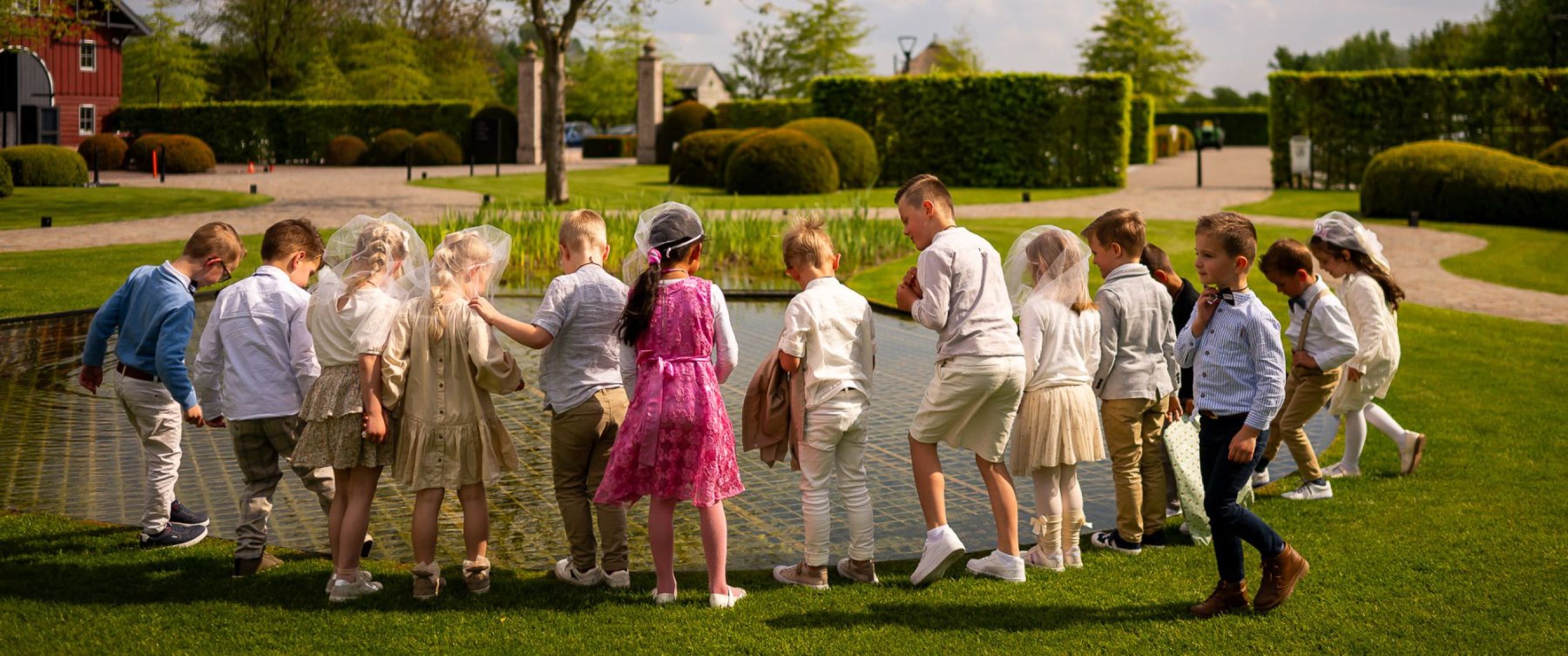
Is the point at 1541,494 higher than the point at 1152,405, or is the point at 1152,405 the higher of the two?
the point at 1152,405

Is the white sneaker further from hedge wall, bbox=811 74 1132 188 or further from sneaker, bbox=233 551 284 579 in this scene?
hedge wall, bbox=811 74 1132 188

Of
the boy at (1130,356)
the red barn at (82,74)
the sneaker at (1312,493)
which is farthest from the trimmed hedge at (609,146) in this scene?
the boy at (1130,356)

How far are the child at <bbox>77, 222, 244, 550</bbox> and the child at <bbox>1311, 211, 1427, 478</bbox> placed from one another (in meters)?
5.18

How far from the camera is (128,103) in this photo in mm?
56969

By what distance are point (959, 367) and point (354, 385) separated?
2356 mm

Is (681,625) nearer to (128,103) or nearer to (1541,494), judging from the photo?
(1541,494)

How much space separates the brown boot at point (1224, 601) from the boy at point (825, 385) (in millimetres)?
1258

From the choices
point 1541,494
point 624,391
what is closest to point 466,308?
point 624,391

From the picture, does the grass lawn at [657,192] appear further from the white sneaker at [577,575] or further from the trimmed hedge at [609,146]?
the white sneaker at [577,575]

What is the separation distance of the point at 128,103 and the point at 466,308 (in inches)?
2372

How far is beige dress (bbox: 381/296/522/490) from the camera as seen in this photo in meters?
4.75

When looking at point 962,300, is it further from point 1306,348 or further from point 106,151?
point 106,151

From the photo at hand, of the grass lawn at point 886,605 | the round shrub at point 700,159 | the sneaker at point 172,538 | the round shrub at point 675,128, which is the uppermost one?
the round shrub at point 675,128

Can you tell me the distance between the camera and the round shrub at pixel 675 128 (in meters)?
41.0
